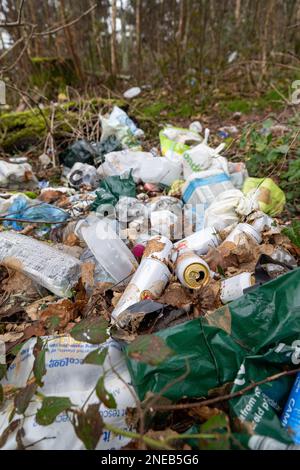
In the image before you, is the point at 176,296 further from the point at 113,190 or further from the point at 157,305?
the point at 113,190

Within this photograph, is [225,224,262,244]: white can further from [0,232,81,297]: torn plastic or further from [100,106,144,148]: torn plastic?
[100,106,144,148]: torn plastic

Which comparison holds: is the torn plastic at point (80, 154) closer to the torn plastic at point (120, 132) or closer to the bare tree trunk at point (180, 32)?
the torn plastic at point (120, 132)

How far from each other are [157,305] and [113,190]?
52.6 inches

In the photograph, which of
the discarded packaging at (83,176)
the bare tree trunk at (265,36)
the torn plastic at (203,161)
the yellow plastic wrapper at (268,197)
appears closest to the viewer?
the yellow plastic wrapper at (268,197)

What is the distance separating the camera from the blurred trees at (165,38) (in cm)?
584

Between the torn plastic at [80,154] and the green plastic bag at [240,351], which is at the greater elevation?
the green plastic bag at [240,351]

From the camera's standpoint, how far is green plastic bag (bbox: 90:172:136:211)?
242 centimetres

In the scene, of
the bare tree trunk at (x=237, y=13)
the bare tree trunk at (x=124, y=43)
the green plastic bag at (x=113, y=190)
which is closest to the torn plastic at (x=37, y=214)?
the green plastic bag at (x=113, y=190)

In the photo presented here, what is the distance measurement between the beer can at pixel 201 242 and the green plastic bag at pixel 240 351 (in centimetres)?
63

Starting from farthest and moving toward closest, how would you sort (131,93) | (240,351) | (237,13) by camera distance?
1. (237,13)
2. (131,93)
3. (240,351)

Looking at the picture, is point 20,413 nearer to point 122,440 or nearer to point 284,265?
point 122,440

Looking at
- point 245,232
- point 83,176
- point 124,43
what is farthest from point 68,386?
point 124,43

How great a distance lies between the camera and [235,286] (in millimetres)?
1463

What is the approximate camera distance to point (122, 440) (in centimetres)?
102
